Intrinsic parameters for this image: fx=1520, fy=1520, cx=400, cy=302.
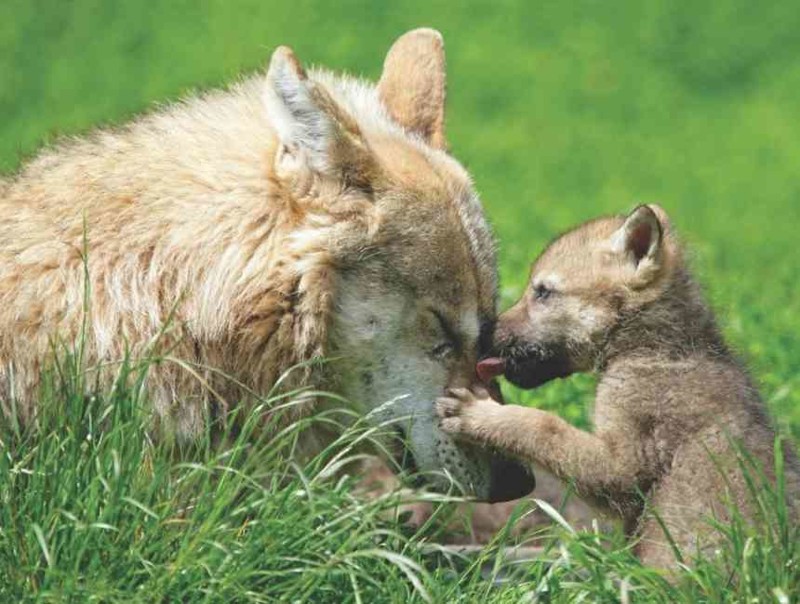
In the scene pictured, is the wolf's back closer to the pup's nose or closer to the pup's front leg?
the pup's front leg

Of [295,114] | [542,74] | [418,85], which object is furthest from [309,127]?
[542,74]

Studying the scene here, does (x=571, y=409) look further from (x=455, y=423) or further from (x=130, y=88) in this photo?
(x=130, y=88)

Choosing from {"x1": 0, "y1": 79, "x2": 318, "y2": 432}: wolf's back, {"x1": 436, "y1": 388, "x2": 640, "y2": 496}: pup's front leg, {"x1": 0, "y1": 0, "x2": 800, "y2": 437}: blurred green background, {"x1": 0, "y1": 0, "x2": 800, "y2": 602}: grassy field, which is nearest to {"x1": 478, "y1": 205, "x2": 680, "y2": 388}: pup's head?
{"x1": 436, "y1": 388, "x2": 640, "y2": 496}: pup's front leg

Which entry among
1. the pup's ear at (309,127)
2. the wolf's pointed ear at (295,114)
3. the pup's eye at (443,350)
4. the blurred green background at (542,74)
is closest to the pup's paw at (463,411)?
the pup's eye at (443,350)

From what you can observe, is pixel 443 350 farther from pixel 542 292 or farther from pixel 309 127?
pixel 309 127

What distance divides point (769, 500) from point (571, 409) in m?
2.46

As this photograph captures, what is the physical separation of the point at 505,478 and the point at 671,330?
77 cm

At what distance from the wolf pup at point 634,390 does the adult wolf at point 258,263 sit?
0.25 m

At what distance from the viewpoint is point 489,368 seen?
5336mm

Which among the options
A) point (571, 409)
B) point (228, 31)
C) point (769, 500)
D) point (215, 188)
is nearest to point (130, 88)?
point (228, 31)

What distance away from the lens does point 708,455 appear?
468cm

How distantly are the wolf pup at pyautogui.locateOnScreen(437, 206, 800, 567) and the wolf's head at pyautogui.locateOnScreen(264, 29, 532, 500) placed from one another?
15cm

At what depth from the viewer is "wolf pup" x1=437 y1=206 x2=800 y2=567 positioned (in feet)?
15.4

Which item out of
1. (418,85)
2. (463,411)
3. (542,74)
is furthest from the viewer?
(542,74)
